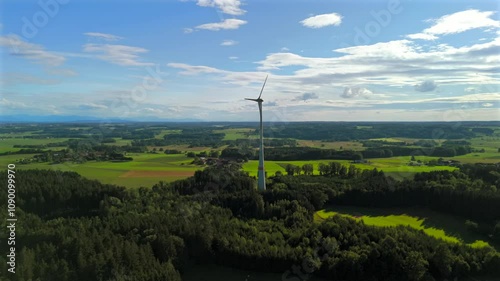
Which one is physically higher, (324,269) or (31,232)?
(31,232)

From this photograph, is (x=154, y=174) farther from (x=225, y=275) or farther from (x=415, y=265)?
(x=415, y=265)

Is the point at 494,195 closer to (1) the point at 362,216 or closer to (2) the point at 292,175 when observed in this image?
(1) the point at 362,216

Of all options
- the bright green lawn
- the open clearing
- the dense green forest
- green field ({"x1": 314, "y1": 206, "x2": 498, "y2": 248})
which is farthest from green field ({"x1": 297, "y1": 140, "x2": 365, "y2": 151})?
the bright green lawn

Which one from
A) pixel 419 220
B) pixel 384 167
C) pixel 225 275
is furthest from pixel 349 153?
pixel 225 275

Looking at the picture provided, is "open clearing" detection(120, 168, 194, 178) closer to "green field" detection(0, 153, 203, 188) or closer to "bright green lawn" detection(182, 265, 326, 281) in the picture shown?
"green field" detection(0, 153, 203, 188)

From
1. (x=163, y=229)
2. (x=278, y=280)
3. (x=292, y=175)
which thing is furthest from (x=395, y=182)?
(x=163, y=229)

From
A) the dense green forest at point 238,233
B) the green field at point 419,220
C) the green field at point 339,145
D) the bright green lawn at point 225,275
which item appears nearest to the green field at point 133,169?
the dense green forest at point 238,233

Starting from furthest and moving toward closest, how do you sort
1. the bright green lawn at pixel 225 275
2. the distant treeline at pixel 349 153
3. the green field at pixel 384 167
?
the distant treeline at pixel 349 153
the green field at pixel 384 167
the bright green lawn at pixel 225 275

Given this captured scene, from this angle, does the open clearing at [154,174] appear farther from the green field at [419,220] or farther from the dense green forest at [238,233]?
the green field at [419,220]
